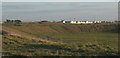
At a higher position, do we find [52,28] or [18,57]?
[18,57]

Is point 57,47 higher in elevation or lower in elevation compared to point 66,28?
higher

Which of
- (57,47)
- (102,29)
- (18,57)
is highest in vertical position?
(18,57)

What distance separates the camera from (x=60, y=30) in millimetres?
83250

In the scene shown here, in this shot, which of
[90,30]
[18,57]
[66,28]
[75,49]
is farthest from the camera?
[90,30]

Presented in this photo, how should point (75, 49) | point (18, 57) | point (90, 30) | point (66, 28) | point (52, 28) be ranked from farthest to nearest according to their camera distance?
point (90, 30), point (66, 28), point (52, 28), point (75, 49), point (18, 57)

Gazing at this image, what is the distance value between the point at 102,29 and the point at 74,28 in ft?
30.9

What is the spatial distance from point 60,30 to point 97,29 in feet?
59.9

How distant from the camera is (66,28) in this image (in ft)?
292

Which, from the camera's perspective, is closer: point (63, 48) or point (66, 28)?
point (63, 48)

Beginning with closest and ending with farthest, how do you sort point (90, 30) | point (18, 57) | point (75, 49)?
point (18, 57), point (75, 49), point (90, 30)

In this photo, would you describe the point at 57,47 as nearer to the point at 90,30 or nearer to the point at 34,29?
the point at 34,29

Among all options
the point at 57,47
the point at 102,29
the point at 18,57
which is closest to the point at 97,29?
the point at 102,29

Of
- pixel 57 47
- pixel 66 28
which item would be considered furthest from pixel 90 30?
pixel 57 47

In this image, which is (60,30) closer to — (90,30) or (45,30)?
(45,30)
